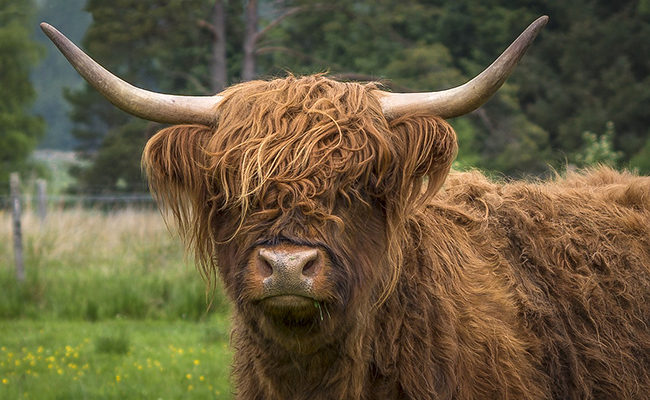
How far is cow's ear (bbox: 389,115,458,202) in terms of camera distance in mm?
2908

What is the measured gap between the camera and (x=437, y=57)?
67.7ft

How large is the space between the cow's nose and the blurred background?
3144mm

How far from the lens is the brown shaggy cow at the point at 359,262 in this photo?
268cm

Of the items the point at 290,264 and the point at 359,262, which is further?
the point at 359,262

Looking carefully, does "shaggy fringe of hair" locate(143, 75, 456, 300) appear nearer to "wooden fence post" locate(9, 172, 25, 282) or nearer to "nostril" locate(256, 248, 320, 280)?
"nostril" locate(256, 248, 320, 280)

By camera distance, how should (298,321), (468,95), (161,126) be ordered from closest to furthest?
(298,321) → (468,95) → (161,126)

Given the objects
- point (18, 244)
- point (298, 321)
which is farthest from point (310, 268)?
point (18, 244)

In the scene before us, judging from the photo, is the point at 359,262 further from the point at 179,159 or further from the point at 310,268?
the point at 179,159

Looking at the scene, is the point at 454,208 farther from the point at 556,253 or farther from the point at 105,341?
the point at 105,341

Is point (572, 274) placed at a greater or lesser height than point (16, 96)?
lesser

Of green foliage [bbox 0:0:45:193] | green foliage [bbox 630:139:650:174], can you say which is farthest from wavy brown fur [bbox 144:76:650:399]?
green foliage [bbox 0:0:45:193]

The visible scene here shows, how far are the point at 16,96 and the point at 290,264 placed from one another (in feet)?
95.6

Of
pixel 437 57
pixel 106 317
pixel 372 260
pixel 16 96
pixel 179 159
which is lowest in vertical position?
pixel 106 317

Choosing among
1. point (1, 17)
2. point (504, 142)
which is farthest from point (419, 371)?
Answer: point (1, 17)
